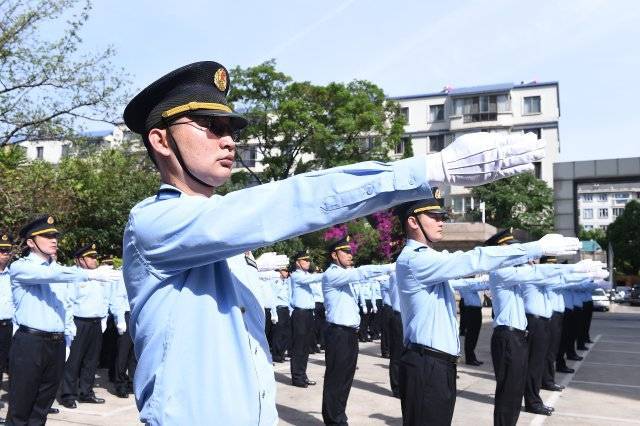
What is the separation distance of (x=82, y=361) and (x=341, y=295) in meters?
3.73

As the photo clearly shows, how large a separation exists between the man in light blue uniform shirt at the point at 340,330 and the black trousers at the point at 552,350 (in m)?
3.46

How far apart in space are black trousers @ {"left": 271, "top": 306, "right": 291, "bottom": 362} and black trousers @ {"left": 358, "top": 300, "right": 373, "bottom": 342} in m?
3.44

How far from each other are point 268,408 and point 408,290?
10.4ft

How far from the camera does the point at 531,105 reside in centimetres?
4616

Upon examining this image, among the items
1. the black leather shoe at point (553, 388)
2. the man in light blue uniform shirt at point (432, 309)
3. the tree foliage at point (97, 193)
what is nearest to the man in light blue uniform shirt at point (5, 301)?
the tree foliage at point (97, 193)

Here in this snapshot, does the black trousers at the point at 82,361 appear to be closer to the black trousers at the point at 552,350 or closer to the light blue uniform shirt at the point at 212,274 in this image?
the black trousers at the point at 552,350

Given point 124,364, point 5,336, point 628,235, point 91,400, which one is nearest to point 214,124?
point 5,336

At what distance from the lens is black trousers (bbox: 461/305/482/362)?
12898 mm

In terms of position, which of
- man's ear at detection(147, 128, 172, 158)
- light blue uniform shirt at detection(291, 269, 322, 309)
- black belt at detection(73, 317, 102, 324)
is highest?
man's ear at detection(147, 128, 172, 158)

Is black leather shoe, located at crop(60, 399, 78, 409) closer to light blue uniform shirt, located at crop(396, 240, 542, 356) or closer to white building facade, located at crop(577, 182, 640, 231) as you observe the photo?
light blue uniform shirt, located at crop(396, 240, 542, 356)

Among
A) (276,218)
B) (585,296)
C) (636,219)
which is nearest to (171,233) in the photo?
(276,218)

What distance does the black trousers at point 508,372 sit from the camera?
6.75m

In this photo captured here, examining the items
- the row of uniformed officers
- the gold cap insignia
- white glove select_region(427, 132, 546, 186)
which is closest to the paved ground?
the row of uniformed officers

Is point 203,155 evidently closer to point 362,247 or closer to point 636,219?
point 362,247
